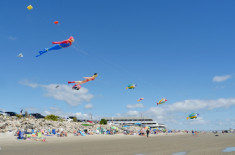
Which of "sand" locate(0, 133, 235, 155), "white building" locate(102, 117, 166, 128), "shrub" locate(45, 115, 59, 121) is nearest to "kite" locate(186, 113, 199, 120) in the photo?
"shrub" locate(45, 115, 59, 121)

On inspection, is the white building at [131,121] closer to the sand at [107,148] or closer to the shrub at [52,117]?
the shrub at [52,117]

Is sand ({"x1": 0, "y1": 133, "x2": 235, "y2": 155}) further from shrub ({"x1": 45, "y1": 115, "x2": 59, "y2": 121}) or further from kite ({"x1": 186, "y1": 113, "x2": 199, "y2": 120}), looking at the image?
shrub ({"x1": 45, "y1": 115, "x2": 59, "y2": 121})

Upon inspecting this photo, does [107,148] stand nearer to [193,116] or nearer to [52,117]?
[52,117]

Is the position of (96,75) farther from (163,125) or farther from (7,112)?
(163,125)

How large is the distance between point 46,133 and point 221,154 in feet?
79.6

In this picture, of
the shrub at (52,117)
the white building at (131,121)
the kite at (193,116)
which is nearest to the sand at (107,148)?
the kite at (193,116)

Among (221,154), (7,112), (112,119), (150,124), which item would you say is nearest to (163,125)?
(150,124)

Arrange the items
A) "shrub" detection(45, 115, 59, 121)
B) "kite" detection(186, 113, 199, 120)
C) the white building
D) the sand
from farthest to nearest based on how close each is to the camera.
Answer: the white building
"shrub" detection(45, 115, 59, 121)
"kite" detection(186, 113, 199, 120)
the sand

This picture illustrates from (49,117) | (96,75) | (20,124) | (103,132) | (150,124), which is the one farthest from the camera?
(150,124)

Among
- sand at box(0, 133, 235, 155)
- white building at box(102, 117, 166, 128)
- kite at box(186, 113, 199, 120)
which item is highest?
white building at box(102, 117, 166, 128)

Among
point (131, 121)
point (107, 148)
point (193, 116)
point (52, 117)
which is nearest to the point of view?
point (107, 148)

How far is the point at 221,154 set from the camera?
9641 mm

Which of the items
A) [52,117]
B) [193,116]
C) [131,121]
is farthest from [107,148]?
[131,121]

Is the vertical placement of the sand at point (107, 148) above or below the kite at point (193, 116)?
below
